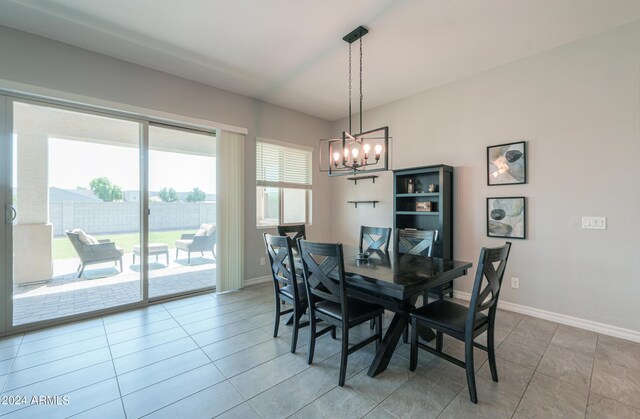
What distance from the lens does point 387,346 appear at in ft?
6.83

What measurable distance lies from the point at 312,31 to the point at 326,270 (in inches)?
92.8

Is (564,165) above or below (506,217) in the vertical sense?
above

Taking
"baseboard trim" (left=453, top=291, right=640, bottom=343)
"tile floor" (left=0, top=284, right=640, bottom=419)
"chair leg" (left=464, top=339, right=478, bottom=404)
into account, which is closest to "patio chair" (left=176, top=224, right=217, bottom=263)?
"tile floor" (left=0, top=284, right=640, bottom=419)

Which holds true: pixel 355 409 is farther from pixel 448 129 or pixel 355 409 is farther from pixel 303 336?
pixel 448 129

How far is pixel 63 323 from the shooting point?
2896 millimetres

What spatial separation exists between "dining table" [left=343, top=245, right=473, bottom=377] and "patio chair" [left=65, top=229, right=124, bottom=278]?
286cm

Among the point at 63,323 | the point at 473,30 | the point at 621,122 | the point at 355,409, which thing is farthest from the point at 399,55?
the point at 63,323

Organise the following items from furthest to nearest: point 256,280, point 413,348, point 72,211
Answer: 1. point 256,280
2. point 72,211
3. point 413,348

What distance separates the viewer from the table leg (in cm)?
202

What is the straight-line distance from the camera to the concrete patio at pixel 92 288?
282 cm

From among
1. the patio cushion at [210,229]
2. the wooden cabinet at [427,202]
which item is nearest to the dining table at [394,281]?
the wooden cabinet at [427,202]

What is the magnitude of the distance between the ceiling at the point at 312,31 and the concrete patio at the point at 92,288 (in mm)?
2434

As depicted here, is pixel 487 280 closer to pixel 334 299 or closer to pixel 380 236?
pixel 334 299

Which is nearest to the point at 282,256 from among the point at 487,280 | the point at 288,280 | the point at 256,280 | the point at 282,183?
the point at 288,280
